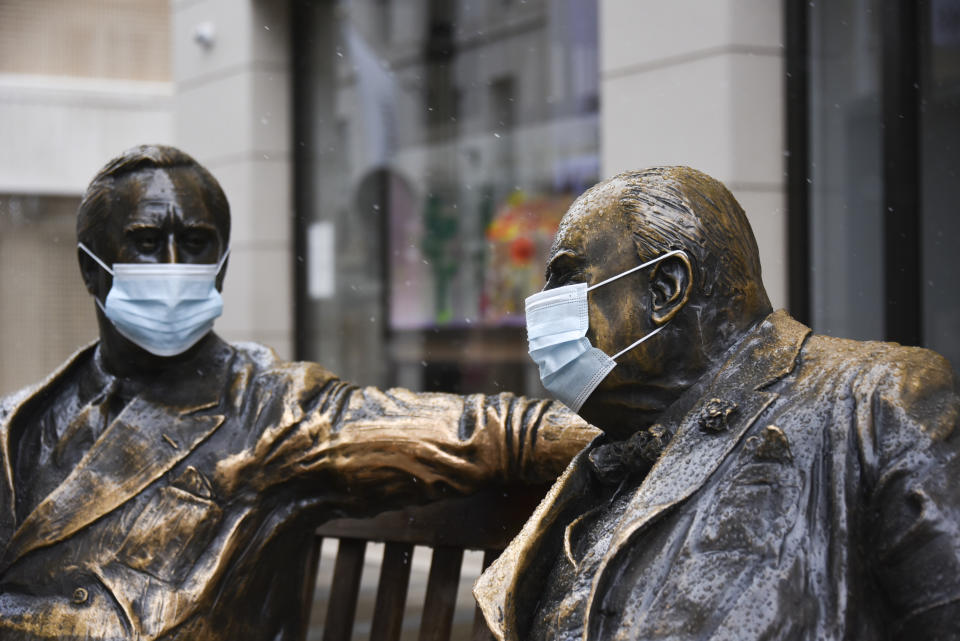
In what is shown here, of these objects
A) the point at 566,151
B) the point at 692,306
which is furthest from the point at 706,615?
the point at 566,151

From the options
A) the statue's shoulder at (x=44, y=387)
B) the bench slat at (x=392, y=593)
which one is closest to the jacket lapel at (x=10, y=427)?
the statue's shoulder at (x=44, y=387)

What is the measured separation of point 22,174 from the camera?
1195 cm

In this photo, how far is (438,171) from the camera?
875 cm

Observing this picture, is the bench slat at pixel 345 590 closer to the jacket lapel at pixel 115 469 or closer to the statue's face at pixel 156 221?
the jacket lapel at pixel 115 469

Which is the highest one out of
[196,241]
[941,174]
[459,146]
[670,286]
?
[459,146]

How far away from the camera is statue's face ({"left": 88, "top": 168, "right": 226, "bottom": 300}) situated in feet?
11.2

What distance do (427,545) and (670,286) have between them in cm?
158

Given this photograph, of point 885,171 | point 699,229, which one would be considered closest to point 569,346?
point 699,229

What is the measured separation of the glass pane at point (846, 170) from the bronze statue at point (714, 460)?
12.3 feet

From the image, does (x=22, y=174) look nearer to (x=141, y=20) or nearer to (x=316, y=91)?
(x=141, y=20)

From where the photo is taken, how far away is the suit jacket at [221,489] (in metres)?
3.22

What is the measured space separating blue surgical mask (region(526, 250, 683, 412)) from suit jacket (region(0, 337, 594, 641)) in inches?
30.0

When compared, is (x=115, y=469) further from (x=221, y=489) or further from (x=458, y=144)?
(x=458, y=144)

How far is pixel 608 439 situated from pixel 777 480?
18.5 inches
